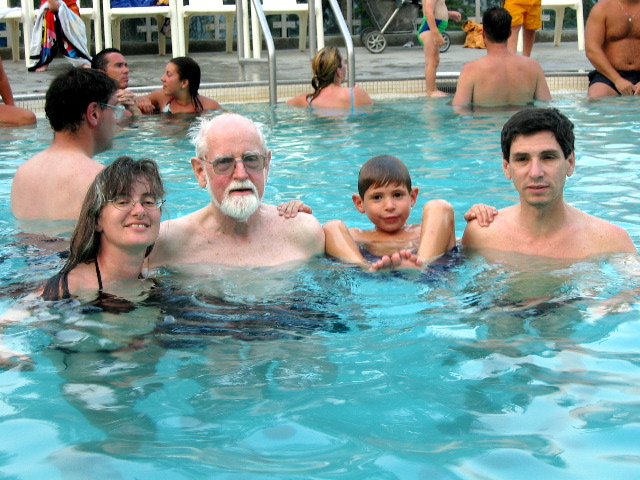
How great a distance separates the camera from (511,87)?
9.48m

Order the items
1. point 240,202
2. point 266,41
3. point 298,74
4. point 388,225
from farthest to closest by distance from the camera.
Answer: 1. point 298,74
2. point 266,41
3. point 388,225
4. point 240,202

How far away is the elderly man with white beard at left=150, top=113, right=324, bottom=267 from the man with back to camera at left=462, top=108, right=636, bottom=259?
95 cm

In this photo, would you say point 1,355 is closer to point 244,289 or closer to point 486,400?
point 244,289

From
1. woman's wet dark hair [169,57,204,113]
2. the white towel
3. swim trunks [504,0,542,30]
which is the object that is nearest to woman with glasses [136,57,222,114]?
woman's wet dark hair [169,57,204,113]

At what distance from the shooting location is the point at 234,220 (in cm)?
436

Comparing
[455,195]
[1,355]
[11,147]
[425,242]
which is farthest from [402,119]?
[1,355]

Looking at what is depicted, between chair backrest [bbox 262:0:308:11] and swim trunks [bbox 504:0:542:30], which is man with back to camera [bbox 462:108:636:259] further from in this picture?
chair backrest [bbox 262:0:308:11]

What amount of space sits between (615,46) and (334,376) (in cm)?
803

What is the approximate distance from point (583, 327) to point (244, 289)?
1594mm

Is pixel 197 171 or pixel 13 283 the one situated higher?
pixel 197 171

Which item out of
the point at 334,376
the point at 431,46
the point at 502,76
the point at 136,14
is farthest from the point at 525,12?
the point at 334,376

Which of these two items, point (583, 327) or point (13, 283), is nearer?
point (583, 327)

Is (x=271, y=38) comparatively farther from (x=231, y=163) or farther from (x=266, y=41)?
(x=231, y=163)

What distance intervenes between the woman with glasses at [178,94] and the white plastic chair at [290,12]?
221 centimetres
